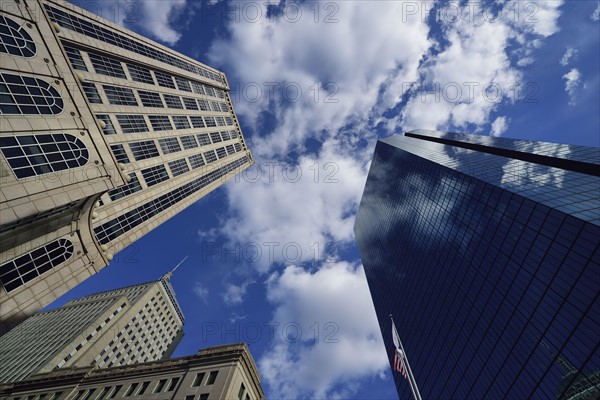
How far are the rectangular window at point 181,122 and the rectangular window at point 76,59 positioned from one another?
63.9 ft

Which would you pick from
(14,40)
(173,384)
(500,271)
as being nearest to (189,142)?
(14,40)

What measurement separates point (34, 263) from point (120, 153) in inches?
1074

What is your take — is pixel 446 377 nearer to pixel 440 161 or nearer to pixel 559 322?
pixel 559 322

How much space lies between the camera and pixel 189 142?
69.3 meters

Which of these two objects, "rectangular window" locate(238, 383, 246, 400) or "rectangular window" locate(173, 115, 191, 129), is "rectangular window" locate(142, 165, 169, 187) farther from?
"rectangular window" locate(238, 383, 246, 400)

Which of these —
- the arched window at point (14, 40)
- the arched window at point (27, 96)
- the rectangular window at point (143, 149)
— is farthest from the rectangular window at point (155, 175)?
the arched window at point (14, 40)

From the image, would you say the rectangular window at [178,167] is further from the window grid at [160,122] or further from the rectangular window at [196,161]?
the window grid at [160,122]

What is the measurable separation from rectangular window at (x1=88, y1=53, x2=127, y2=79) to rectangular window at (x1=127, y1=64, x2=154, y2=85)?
2608 mm

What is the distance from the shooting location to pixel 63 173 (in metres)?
24.7

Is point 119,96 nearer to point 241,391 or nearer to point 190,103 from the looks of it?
point 190,103

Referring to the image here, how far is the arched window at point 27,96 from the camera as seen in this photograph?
72.4ft

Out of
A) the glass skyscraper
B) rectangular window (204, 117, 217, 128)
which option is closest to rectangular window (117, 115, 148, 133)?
rectangular window (204, 117, 217, 128)

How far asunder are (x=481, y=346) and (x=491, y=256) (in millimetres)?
16526

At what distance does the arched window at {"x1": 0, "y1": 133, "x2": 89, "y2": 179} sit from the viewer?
21734 mm
